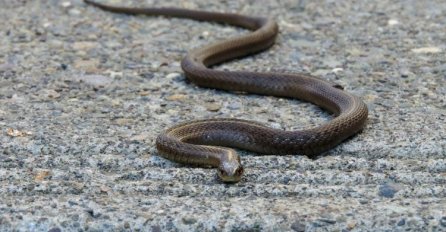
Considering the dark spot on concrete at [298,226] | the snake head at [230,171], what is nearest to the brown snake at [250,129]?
the snake head at [230,171]

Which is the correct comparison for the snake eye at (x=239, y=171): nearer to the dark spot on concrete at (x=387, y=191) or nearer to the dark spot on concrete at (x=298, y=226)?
the dark spot on concrete at (x=298, y=226)

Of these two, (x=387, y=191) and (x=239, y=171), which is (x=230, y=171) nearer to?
(x=239, y=171)

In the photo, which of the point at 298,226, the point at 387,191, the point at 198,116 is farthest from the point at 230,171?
the point at 198,116

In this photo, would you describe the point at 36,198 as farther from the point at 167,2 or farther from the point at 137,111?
the point at 167,2

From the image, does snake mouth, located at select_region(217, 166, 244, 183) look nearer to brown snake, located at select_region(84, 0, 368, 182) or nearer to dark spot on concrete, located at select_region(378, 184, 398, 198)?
brown snake, located at select_region(84, 0, 368, 182)

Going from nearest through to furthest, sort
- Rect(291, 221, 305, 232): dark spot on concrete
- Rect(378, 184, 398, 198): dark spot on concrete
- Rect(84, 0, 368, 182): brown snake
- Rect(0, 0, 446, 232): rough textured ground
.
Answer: Rect(291, 221, 305, 232): dark spot on concrete, Rect(0, 0, 446, 232): rough textured ground, Rect(378, 184, 398, 198): dark spot on concrete, Rect(84, 0, 368, 182): brown snake

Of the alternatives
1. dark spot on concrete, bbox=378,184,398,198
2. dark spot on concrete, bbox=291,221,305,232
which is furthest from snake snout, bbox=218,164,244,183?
dark spot on concrete, bbox=378,184,398,198
